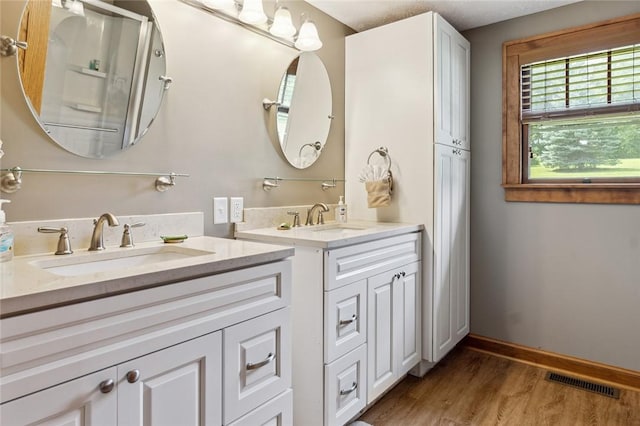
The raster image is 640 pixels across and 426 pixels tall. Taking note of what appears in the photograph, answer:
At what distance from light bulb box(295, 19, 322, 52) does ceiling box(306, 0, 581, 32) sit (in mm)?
301

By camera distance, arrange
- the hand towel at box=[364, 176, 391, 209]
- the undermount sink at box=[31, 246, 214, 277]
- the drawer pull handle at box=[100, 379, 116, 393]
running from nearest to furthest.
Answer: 1. the drawer pull handle at box=[100, 379, 116, 393]
2. the undermount sink at box=[31, 246, 214, 277]
3. the hand towel at box=[364, 176, 391, 209]

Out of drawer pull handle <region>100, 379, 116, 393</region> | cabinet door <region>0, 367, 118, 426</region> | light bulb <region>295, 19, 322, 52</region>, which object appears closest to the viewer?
cabinet door <region>0, 367, 118, 426</region>

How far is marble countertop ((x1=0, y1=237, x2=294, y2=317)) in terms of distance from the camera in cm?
76

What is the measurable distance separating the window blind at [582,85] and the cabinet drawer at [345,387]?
1881 millimetres

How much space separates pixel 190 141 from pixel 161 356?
3.19 ft

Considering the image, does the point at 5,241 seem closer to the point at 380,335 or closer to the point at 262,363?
the point at 262,363

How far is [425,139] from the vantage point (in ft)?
7.30

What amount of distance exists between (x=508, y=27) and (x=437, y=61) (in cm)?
76

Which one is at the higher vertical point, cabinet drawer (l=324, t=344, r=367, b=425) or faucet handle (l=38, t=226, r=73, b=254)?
faucet handle (l=38, t=226, r=73, b=254)

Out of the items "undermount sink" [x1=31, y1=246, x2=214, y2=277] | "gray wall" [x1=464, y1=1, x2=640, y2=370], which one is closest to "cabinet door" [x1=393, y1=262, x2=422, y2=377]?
"gray wall" [x1=464, y1=1, x2=640, y2=370]

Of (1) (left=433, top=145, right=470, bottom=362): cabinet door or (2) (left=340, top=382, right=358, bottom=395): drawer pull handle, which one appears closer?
(2) (left=340, top=382, right=358, bottom=395): drawer pull handle

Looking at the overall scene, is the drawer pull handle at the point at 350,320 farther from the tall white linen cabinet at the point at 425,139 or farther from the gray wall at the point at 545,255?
the gray wall at the point at 545,255

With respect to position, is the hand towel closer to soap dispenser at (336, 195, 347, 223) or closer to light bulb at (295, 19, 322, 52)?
soap dispenser at (336, 195, 347, 223)

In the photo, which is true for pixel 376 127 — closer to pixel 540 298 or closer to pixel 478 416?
pixel 540 298
